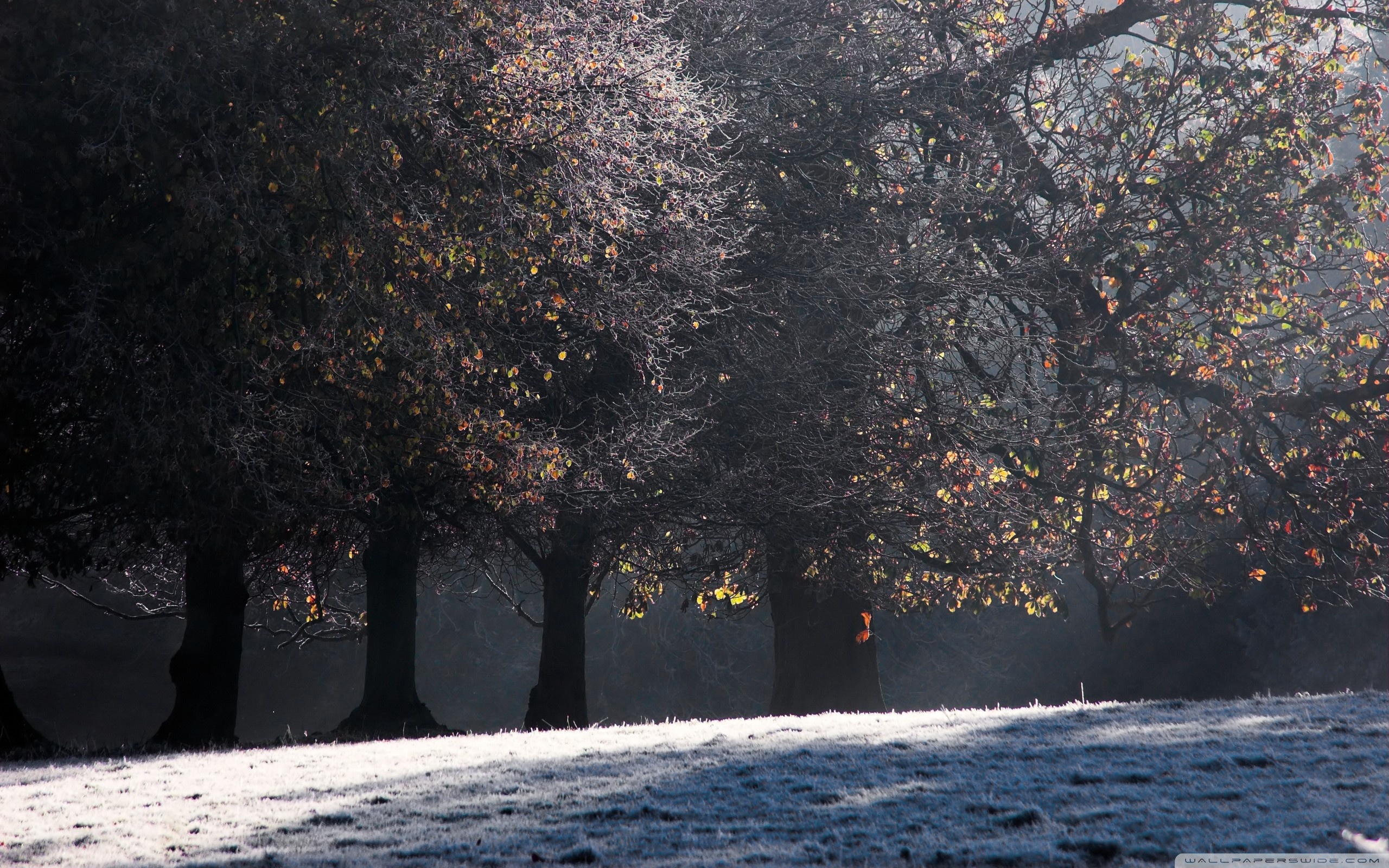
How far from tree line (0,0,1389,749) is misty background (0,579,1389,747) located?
12191 millimetres

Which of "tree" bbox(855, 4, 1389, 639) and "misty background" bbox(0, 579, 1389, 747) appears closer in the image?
"tree" bbox(855, 4, 1389, 639)

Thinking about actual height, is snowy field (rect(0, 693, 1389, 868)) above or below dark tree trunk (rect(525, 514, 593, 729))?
below

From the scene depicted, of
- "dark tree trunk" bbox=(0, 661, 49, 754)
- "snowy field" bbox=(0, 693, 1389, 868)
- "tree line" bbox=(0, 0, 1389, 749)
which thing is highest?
"tree line" bbox=(0, 0, 1389, 749)

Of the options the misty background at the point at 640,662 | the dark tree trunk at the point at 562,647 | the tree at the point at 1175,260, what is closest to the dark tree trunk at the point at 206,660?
the dark tree trunk at the point at 562,647

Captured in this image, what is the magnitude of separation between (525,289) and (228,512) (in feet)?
11.2

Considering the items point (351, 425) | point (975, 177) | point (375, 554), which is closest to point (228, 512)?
point (351, 425)

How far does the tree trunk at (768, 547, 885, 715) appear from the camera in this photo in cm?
1708

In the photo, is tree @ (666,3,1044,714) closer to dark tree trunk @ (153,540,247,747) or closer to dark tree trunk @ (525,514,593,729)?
dark tree trunk @ (525,514,593,729)

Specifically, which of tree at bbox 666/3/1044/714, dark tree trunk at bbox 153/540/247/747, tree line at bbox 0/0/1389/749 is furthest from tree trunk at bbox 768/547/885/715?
dark tree trunk at bbox 153/540/247/747

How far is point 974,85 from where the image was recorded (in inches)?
631

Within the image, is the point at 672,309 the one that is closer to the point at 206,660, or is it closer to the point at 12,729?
the point at 206,660

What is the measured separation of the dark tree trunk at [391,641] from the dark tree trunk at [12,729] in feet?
11.0

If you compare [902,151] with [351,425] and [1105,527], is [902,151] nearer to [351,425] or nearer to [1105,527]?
[1105,527]

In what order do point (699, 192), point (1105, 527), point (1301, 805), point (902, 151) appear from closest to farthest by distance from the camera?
point (1301, 805), point (699, 192), point (902, 151), point (1105, 527)
